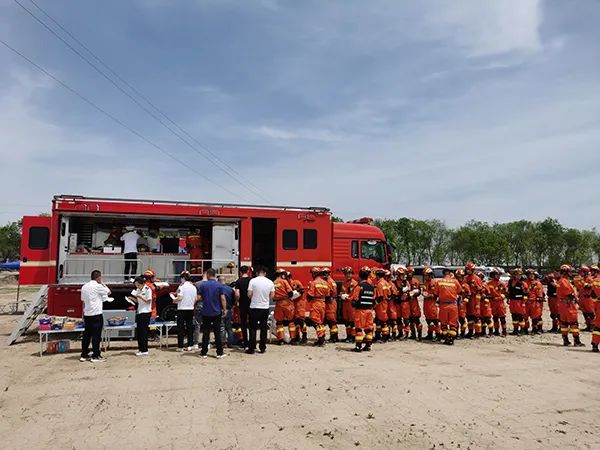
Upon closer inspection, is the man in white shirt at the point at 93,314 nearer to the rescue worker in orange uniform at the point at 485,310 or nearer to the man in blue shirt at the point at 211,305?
the man in blue shirt at the point at 211,305

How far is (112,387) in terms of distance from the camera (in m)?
7.39

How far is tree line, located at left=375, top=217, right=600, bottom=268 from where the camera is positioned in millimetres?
63219

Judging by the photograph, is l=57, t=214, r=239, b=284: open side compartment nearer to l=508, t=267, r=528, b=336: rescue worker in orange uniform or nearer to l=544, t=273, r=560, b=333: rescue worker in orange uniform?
l=508, t=267, r=528, b=336: rescue worker in orange uniform

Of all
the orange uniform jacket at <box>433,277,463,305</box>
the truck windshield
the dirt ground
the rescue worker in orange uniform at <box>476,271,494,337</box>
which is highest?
the truck windshield

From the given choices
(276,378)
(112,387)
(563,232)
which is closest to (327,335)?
(276,378)

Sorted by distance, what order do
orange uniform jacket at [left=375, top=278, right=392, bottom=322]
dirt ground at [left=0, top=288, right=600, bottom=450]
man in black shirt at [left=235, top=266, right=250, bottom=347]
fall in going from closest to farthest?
dirt ground at [left=0, top=288, right=600, bottom=450] < man in black shirt at [left=235, top=266, right=250, bottom=347] < orange uniform jacket at [left=375, top=278, right=392, bottom=322]

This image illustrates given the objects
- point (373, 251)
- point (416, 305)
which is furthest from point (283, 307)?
point (373, 251)

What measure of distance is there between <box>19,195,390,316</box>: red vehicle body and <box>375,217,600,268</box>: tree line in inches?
1919

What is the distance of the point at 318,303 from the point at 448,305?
3.31 meters

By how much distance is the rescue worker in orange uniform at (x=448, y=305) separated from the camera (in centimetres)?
1139

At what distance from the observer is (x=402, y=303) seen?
478 inches

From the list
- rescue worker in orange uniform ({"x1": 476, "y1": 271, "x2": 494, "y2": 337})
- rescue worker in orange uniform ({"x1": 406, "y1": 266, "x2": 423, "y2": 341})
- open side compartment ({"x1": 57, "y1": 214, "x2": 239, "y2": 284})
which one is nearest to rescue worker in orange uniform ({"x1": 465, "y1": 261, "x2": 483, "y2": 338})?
rescue worker in orange uniform ({"x1": 476, "y1": 271, "x2": 494, "y2": 337})

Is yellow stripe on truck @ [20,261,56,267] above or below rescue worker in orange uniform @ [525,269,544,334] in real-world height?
above

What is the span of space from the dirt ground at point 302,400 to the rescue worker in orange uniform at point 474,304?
93.6 inches
